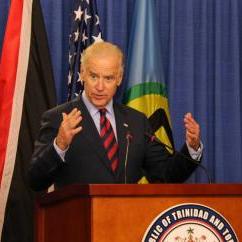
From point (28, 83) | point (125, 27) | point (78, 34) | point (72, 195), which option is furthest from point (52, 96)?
point (72, 195)

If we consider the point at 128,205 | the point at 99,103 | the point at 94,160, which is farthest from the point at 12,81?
the point at 128,205

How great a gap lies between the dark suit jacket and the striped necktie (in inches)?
1.1

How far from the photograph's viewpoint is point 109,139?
10.9ft

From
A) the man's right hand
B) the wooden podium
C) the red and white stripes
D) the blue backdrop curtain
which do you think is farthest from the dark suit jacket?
the blue backdrop curtain

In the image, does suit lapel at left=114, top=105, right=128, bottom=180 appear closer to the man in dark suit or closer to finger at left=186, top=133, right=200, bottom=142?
the man in dark suit

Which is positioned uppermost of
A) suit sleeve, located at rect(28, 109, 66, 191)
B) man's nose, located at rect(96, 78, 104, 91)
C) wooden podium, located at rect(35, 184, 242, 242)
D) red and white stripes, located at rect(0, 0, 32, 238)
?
red and white stripes, located at rect(0, 0, 32, 238)

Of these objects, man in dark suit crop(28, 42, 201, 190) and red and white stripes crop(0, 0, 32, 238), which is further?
red and white stripes crop(0, 0, 32, 238)

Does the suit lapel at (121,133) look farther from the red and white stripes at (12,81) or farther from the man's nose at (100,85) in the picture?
the red and white stripes at (12,81)

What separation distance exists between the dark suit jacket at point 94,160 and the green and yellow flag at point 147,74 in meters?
1.24

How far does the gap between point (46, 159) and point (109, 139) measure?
45 centimetres

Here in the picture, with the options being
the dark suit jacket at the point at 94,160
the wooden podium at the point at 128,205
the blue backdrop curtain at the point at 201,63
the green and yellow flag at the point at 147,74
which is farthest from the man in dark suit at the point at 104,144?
the blue backdrop curtain at the point at 201,63

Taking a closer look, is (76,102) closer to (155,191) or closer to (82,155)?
(82,155)

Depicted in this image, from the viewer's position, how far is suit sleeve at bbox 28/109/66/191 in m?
2.98

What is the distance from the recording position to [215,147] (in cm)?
514
